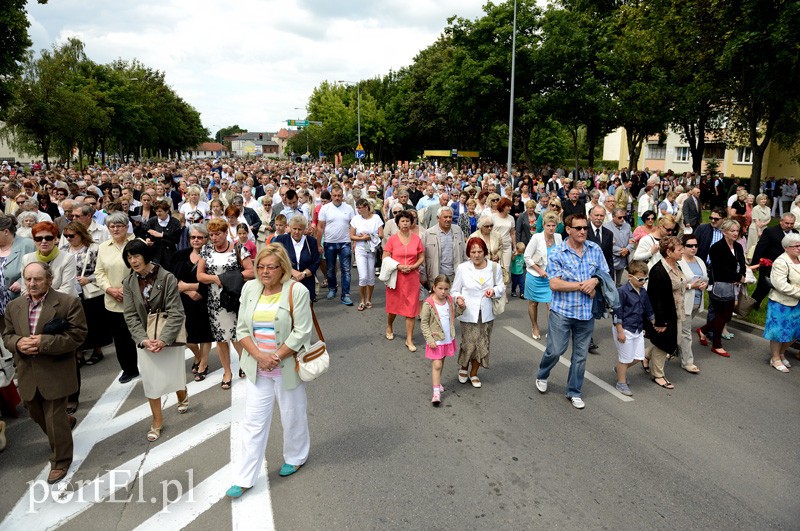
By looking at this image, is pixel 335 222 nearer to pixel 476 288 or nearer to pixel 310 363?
pixel 476 288

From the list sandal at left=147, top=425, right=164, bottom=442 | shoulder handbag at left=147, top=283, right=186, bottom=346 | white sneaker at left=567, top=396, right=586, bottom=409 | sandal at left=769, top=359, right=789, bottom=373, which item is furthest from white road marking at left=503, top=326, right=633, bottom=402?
sandal at left=147, top=425, right=164, bottom=442

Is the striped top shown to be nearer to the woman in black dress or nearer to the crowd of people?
the crowd of people

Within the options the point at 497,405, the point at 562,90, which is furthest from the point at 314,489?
the point at 562,90

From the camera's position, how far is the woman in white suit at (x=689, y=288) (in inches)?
268

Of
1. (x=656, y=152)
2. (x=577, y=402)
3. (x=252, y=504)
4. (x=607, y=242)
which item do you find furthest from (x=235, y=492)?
(x=656, y=152)

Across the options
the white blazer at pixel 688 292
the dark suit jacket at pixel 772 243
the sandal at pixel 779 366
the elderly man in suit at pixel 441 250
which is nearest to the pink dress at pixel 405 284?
the elderly man in suit at pixel 441 250

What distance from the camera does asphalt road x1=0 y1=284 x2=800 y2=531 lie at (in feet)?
12.9

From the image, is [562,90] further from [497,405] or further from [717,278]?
[497,405]

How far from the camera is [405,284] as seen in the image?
7.76m

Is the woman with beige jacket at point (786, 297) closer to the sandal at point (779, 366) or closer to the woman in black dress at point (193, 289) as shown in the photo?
the sandal at point (779, 366)

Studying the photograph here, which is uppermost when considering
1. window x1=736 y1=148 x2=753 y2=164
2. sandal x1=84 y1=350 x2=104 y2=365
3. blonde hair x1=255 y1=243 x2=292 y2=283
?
window x1=736 y1=148 x2=753 y2=164

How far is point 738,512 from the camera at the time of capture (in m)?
3.97

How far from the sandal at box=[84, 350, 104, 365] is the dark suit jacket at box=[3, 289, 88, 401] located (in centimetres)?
296

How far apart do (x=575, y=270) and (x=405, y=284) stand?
284cm
